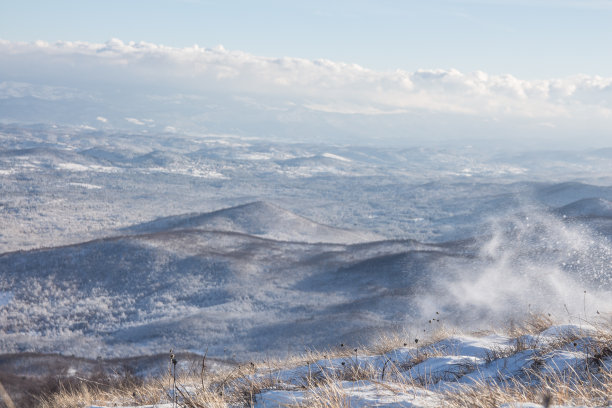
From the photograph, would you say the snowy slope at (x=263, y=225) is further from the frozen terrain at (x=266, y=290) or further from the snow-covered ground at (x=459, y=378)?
the snow-covered ground at (x=459, y=378)

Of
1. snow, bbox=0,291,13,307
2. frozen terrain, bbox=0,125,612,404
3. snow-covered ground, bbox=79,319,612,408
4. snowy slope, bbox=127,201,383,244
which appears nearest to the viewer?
snow-covered ground, bbox=79,319,612,408

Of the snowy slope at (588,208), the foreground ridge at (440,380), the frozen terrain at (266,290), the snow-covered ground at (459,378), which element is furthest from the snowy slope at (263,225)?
the snow-covered ground at (459,378)

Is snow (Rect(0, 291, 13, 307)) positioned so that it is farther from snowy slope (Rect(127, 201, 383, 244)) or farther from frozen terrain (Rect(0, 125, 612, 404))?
snowy slope (Rect(127, 201, 383, 244))

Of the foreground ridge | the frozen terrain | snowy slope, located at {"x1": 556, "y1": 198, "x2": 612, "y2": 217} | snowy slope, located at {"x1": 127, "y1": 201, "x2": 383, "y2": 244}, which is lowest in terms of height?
snowy slope, located at {"x1": 127, "y1": 201, "x2": 383, "y2": 244}

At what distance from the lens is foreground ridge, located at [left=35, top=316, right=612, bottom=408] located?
4113 millimetres

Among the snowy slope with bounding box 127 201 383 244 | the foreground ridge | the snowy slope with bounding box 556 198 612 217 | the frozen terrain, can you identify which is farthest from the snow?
the snowy slope with bounding box 556 198 612 217

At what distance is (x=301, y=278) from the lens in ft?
221

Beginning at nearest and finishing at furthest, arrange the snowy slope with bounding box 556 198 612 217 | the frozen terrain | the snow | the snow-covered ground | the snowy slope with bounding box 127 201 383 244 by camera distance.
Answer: the snow-covered ground < the frozen terrain < the snow < the snowy slope with bounding box 556 198 612 217 < the snowy slope with bounding box 127 201 383 244

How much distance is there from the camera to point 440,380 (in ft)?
18.9

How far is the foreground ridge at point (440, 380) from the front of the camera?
13.5ft

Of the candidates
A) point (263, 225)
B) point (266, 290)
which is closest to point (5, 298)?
point (266, 290)

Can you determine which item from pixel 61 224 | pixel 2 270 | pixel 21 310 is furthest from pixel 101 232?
pixel 21 310

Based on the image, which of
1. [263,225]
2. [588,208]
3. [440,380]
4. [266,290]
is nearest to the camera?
[440,380]

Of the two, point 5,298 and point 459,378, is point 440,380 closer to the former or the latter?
point 459,378
